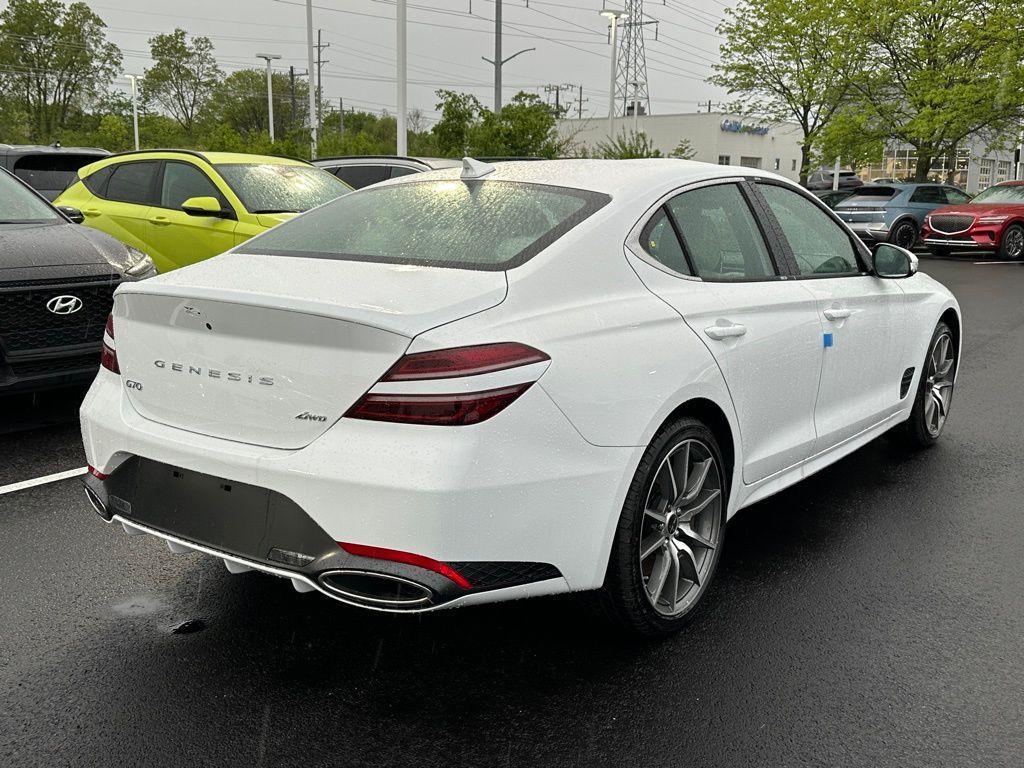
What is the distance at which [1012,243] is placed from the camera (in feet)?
70.0

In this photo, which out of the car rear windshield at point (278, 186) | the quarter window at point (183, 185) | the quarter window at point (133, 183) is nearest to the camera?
the car rear windshield at point (278, 186)

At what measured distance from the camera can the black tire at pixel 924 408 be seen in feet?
17.9

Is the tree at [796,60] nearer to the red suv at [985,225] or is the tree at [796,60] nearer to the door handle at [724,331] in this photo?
the red suv at [985,225]

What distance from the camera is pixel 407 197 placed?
376 cm

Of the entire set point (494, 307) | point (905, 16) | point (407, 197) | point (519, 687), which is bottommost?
point (519, 687)

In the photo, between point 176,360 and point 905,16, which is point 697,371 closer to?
point 176,360

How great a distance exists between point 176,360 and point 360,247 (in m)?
0.74

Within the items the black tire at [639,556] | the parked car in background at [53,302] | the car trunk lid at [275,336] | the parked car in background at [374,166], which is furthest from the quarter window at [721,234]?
the parked car in background at [374,166]

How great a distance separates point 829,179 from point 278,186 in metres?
49.0

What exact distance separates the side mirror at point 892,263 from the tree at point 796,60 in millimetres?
28039

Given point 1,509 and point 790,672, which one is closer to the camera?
point 790,672

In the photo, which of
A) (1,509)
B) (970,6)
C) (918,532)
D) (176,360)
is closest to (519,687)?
(176,360)

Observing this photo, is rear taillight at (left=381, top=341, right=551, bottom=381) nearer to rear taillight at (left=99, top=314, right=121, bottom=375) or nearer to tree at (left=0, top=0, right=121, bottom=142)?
rear taillight at (left=99, top=314, right=121, bottom=375)

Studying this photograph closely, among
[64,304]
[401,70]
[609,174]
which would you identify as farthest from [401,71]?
[609,174]
